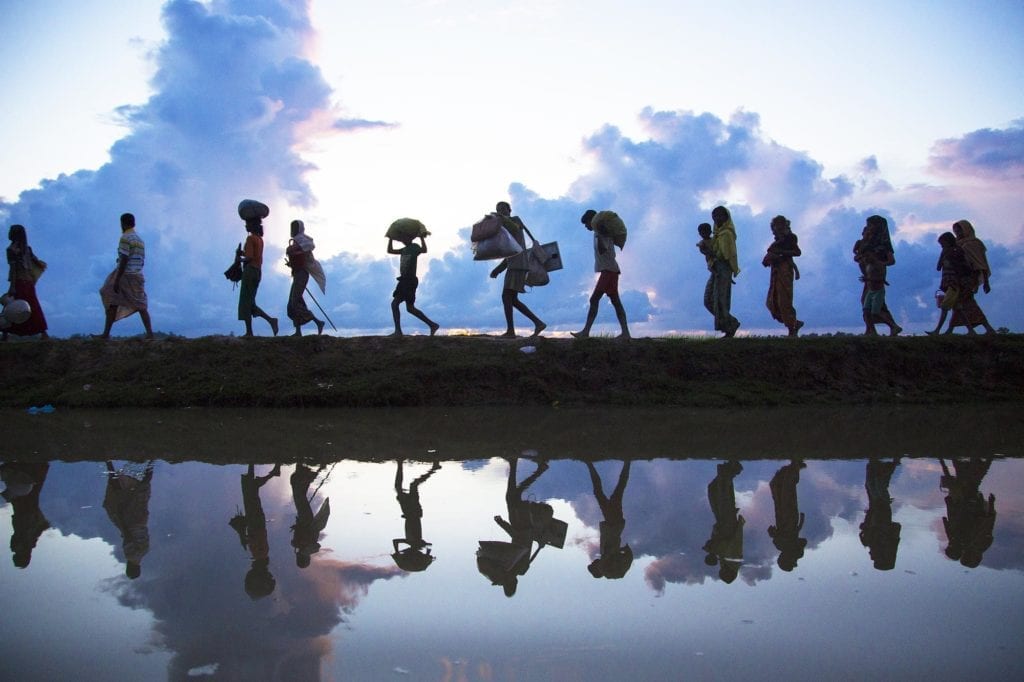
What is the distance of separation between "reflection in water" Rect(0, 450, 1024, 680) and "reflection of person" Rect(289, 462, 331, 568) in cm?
2

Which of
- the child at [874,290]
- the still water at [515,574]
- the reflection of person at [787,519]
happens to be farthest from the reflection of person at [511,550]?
the child at [874,290]

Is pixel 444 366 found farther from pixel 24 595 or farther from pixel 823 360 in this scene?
pixel 24 595

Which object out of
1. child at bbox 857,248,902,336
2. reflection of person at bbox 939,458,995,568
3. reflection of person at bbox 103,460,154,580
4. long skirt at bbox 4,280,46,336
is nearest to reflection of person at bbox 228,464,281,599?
reflection of person at bbox 103,460,154,580

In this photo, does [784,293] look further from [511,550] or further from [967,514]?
[511,550]

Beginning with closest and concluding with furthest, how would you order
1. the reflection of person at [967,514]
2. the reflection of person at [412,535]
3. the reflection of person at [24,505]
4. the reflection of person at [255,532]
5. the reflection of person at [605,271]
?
the reflection of person at [255,532] < the reflection of person at [412,535] < the reflection of person at [967,514] < the reflection of person at [24,505] < the reflection of person at [605,271]

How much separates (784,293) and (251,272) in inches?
329

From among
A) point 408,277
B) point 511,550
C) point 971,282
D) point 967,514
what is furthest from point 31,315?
point 971,282

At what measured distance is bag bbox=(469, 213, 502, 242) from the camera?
36.7 feet

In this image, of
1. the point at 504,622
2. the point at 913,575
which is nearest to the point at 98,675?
the point at 504,622

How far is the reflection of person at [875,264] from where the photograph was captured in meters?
12.1

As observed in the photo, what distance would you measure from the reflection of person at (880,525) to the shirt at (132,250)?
10232 millimetres

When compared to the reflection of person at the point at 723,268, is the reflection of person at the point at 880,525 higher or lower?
lower

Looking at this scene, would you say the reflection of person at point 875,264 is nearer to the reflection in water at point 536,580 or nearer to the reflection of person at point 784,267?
the reflection of person at point 784,267

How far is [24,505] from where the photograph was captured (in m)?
4.55
